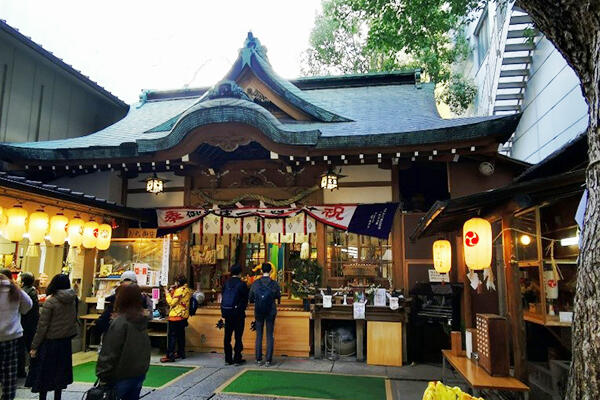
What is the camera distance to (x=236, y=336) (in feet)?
28.0

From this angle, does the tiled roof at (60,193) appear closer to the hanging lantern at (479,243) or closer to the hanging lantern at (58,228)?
the hanging lantern at (58,228)

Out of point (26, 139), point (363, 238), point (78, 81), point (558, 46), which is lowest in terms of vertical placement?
point (363, 238)

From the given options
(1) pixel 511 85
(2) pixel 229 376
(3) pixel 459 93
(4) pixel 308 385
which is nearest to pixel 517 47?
(1) pixel 511 85

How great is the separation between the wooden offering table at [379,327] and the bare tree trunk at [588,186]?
5.74 meters

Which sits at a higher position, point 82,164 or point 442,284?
point 82,164

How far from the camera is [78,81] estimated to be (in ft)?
42.6

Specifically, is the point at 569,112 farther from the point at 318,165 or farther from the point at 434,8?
the point at 318,165

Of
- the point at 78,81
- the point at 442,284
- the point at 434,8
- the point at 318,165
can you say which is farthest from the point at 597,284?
the point at 78,81

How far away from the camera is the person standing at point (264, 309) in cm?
841

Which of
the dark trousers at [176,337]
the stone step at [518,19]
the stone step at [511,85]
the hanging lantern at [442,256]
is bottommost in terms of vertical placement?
the dark trousers at [176,337]

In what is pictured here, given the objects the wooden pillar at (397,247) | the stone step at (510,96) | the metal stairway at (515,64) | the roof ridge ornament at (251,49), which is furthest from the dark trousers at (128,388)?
the stone step at (510,96)

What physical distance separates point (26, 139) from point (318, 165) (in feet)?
27.9

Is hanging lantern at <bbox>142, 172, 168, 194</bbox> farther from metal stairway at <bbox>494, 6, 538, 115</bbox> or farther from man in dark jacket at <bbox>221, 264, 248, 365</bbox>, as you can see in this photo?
metal stairway at <bbox>494, 6, 538, 115</bbox>

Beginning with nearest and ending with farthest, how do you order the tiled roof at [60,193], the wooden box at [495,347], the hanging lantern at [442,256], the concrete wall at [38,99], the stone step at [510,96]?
the wooden box at [495,347]
the tiled roof at [60,193]
the hanging lantern at [442,256]
the concrete wall at [38,99]
the stone step at [510,96]
